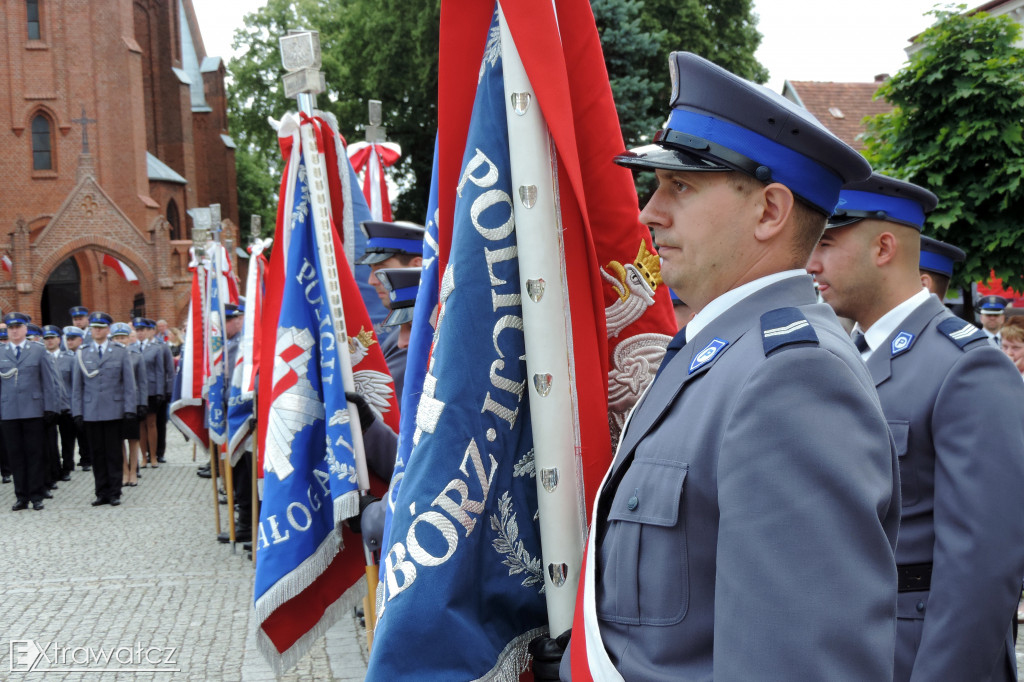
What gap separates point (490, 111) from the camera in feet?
6.89

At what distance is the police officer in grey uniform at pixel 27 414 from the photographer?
12.7m

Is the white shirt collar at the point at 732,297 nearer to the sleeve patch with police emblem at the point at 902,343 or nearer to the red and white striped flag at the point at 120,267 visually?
the sleeve patch with police emblem at the point at 902,343

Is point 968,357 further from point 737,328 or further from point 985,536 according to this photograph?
point 737,328

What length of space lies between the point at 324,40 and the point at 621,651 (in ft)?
120

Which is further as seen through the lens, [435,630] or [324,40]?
[324,40]

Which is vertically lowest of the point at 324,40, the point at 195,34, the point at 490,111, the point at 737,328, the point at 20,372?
the point at 20,372

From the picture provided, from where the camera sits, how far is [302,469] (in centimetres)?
411

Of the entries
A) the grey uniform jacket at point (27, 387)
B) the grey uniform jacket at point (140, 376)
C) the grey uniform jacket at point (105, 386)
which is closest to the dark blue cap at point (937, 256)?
the grey uniform jacket at point (105, 386)

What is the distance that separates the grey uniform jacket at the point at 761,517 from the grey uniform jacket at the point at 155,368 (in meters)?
15.8

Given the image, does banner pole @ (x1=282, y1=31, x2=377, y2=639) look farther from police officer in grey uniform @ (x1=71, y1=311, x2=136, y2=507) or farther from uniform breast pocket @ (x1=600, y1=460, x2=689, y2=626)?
police officer in grey uniform @ (x1=71, y1=311, x2=136, y2=507)

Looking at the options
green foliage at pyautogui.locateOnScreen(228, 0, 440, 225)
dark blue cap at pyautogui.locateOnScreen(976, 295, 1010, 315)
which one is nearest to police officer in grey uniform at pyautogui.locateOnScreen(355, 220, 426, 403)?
dark blue cap at pyautogui.locateOnScreen(976, 295, 1010, 315)

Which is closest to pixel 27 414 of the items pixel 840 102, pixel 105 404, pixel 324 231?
pixel 105 404

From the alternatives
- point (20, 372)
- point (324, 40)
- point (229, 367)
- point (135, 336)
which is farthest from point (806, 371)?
point (324, 40)

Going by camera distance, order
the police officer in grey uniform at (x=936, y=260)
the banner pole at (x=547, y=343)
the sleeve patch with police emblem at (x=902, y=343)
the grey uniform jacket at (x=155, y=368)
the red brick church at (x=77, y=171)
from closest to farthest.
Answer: the banner pole at (x=547, y=343)
the sleeve patch with police emblem at (x=902, y=343)
the police officer in grey uniform at (x=936, y=260)
the grey uniform jacket at (x=155, y=368)
the red brick church at (x=77, y=171)
